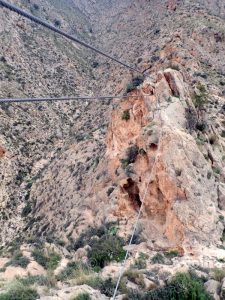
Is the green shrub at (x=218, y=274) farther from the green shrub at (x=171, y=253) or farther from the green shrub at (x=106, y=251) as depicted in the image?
the green shrub at (x=106, y=251)

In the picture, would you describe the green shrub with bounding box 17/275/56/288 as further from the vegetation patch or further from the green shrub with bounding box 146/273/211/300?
the green shrub with bounding box 146/273/211/300

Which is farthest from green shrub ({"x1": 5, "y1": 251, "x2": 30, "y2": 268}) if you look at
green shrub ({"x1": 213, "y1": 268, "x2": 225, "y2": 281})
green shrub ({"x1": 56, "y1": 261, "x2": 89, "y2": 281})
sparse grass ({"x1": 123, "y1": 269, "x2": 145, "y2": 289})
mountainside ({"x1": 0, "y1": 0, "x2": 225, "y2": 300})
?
green shrub ({"x1": 213, "y1": 268, "x2": 225, "y2": 281})

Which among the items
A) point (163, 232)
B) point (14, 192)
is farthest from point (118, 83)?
point (163, 232)

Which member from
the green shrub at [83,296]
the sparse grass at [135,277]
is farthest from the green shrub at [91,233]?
the green shrub at [83,296]

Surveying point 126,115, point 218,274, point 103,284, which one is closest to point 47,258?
point 103,284

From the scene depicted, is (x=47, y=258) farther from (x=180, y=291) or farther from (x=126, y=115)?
(x=126, y=115)

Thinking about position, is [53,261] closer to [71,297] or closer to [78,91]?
[71,297]
